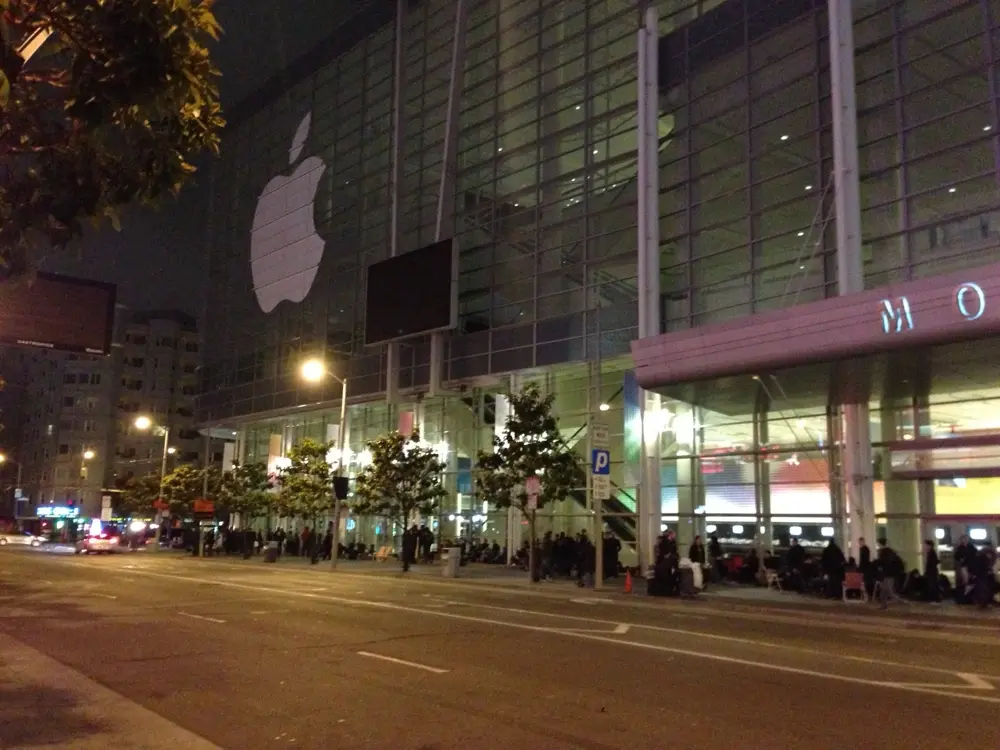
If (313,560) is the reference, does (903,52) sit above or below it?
above

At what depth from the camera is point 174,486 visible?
55844 mm

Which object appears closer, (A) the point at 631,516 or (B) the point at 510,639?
(B) the point at 510,639

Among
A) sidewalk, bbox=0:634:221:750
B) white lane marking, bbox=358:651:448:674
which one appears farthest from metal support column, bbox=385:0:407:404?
sidewalk, bbox=0:634:221:750

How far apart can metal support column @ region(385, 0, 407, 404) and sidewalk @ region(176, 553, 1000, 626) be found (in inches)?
375

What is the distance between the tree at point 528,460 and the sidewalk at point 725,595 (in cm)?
234

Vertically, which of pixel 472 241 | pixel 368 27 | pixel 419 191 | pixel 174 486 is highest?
pixel 368 27

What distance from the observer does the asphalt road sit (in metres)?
7.57

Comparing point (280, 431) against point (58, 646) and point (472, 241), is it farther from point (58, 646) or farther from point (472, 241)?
point (58, 646)

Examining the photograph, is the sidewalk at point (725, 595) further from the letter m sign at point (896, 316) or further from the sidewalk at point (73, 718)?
the sidewalk at point (73, 718)

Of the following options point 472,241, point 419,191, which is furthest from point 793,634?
point 419,191

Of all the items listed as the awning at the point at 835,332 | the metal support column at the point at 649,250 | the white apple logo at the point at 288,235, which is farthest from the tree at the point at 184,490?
the awning at the point at 835,332

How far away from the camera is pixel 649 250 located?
2933 centimetres

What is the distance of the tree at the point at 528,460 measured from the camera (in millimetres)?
28219

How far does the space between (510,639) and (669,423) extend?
16.8 meters
